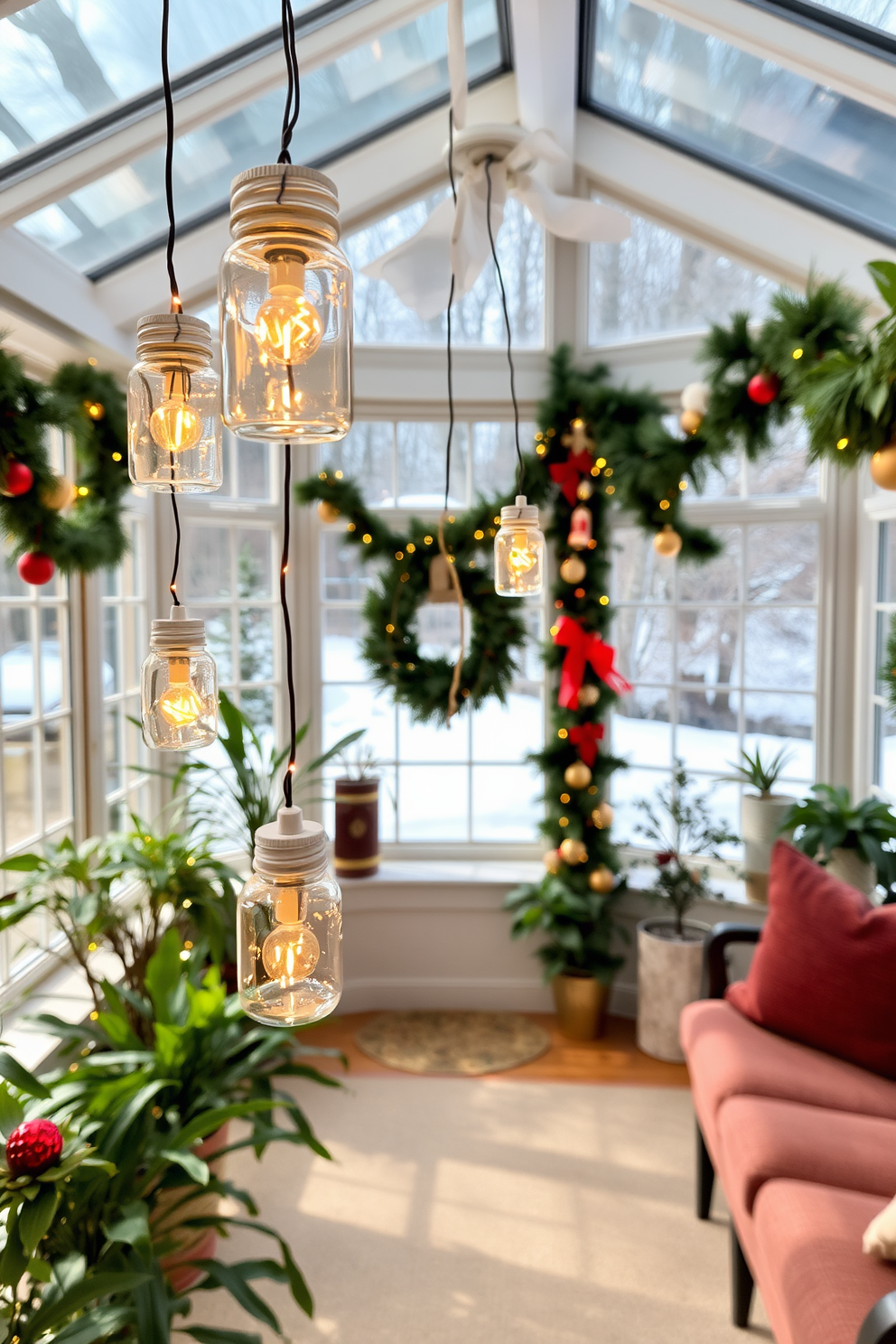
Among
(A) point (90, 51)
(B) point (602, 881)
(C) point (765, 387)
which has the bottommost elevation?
(B) point (602, 881)

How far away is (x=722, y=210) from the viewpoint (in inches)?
130

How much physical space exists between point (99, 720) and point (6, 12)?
2077 millimetres

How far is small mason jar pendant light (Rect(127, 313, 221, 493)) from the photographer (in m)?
1.01

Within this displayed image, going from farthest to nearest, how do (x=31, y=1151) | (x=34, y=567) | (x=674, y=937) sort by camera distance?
(x=674, y=937), (x=34, y=567), (x=31, y=1151)

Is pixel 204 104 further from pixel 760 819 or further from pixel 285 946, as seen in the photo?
pixel 760 819

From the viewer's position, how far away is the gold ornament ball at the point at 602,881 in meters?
3.62

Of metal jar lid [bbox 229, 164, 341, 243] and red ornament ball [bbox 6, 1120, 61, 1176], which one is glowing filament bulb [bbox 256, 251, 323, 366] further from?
red ornament ball [bbox 6, 1120, 61, 1176]

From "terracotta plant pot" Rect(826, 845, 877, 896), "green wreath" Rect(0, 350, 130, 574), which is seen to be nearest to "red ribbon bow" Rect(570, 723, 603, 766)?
"terracotta plant pot" Rect(826, 845, 877, 896)

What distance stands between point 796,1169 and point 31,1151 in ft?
4.64

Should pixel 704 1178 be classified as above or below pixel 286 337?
below

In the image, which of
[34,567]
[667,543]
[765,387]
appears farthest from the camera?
[667,543]

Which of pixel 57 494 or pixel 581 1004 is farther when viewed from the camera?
pixel 581 1004

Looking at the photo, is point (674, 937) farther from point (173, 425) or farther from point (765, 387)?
point (173, 425)

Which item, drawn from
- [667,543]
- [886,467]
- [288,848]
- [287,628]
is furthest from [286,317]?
[667,543]
